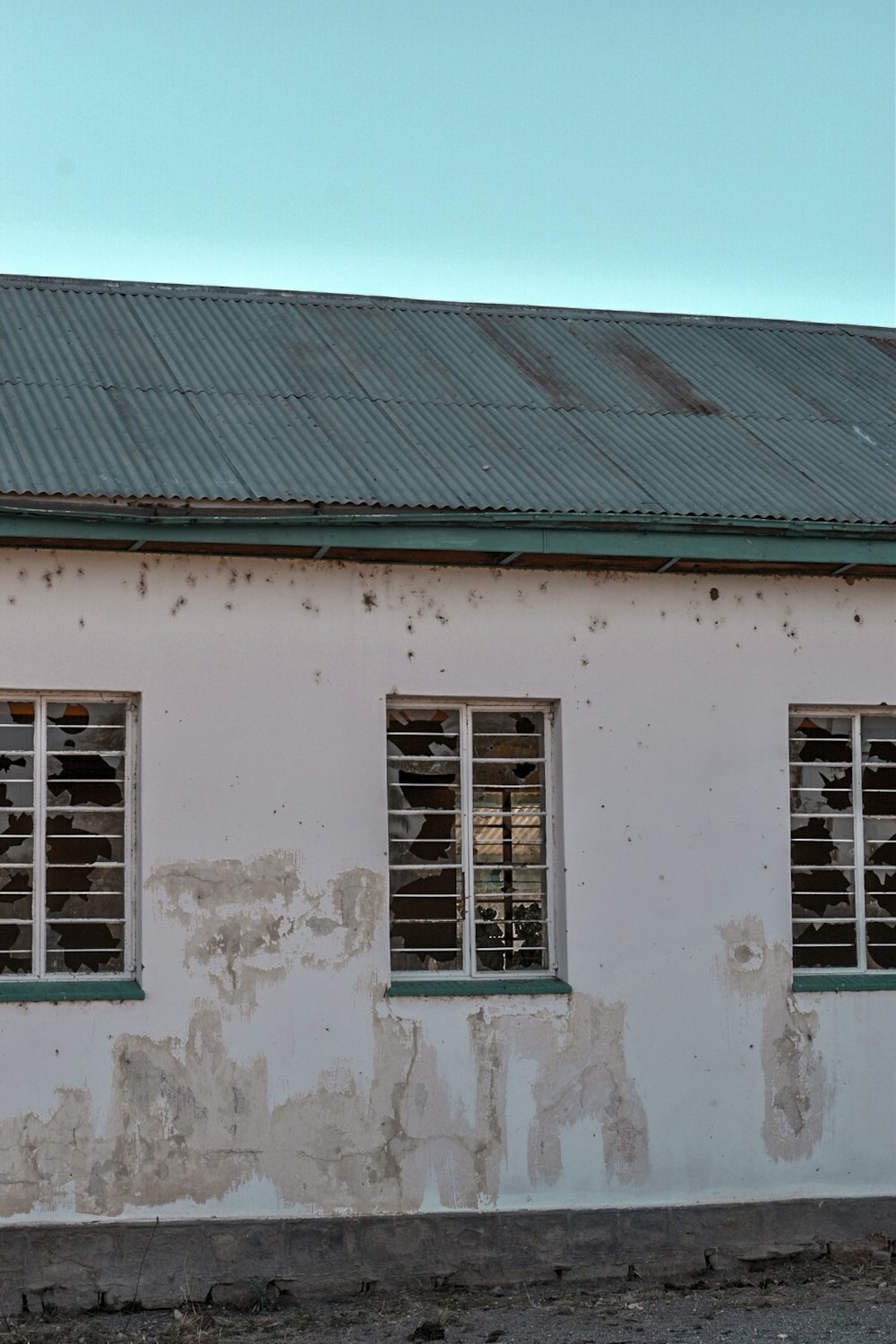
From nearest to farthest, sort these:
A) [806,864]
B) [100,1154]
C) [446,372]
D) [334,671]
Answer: [100,1154], [334,671], [806,864], [446,372]

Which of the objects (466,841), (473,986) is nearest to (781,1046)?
(473,986)

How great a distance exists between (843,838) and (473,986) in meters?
2.47

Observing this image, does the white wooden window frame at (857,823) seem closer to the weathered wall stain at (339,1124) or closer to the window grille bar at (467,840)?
the weathered wall stain at (339,1124)

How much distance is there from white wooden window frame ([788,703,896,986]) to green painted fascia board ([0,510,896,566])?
2.95 ft

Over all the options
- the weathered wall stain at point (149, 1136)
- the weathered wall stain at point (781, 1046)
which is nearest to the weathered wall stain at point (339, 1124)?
the weathered wall stain at point (149, 1136)

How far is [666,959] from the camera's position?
1012cm

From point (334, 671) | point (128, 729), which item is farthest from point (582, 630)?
point (128, 729)

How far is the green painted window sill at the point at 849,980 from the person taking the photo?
10328 mm

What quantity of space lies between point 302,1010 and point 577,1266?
2.00 meters

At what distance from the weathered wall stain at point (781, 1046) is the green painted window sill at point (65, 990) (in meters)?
3.33

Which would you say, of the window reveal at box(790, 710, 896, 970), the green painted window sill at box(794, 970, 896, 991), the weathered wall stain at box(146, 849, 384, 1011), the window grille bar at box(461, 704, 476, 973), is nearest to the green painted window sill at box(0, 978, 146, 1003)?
the weathered wall stain at box(146, 849, 384, 1011)

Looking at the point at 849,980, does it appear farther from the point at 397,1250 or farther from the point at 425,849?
the point at 397,1250

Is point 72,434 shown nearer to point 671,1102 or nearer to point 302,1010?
point 302,1010

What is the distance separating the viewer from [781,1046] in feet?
33.6
